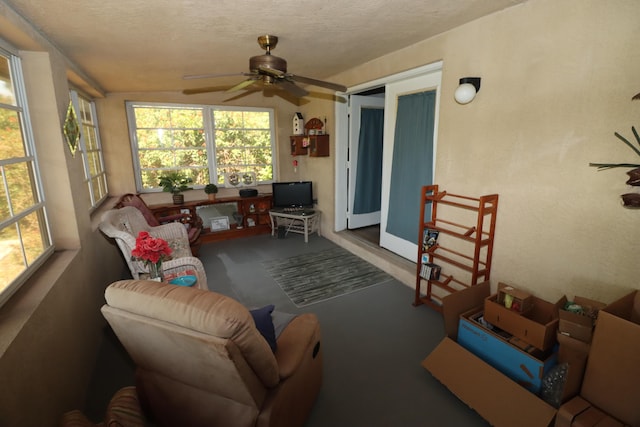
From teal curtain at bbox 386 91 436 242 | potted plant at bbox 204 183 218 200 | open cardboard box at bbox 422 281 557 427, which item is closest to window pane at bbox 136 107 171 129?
potted plant at bbox 204 183 218 200

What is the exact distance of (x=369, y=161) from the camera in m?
4.76

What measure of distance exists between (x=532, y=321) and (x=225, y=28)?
294cm

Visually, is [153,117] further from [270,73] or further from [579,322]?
[579,322]

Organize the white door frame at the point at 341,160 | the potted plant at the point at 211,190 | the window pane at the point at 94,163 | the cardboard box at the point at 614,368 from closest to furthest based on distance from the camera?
1. the cardboard box at the point at 614,368
2. the window pane at the point at 94,163
3. the white door frame at the point at 341,160
4. the potted plant at the point at 211,190

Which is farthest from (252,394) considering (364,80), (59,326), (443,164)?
(364,80)

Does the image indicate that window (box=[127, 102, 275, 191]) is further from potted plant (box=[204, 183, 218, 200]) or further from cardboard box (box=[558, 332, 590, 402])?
cardboard box (box=[558, 332, 590, 402])

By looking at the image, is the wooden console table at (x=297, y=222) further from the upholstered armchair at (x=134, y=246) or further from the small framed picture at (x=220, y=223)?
the upholstered armchair at (x=134, y=246)

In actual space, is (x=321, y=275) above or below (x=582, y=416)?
below

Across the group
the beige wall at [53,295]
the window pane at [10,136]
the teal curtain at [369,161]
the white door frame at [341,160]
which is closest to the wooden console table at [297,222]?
the white door frame at [341,160]

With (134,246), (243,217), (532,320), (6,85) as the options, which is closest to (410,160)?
(532,320)

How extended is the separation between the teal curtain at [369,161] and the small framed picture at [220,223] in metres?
2.25

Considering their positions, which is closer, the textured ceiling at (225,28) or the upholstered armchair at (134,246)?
the textured ceiling at (225,28)

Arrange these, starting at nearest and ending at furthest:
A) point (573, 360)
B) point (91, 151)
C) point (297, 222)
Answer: point (573, 360) < point (91, 151) < point (297, 222)

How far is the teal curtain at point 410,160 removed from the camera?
311 centimetres
